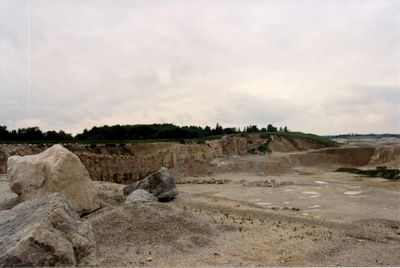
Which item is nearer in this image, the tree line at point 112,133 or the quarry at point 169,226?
the quarry at point 169,226

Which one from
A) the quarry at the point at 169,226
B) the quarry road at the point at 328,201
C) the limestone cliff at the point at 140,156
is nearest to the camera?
the quarry at the point at 169,226

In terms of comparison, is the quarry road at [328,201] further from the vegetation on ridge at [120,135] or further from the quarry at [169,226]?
the vegetation on ridge at [120,135]

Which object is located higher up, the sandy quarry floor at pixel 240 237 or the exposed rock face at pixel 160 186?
the exposed rock face at pixel 160 186

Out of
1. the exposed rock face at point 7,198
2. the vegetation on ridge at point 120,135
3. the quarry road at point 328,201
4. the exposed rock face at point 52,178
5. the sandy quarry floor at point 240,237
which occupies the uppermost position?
the vegetation on ridge at point 120,135

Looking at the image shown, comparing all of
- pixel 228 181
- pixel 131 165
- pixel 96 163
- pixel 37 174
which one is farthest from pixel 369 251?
pixel 131 165

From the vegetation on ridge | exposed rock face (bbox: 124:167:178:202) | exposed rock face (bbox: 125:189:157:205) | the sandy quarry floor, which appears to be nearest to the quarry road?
the sandy quarry floor

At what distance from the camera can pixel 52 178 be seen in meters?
14.4

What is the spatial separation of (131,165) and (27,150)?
11080 millimetres

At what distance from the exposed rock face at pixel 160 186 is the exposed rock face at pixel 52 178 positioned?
19.6 feet

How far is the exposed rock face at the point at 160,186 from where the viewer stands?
21031 mm

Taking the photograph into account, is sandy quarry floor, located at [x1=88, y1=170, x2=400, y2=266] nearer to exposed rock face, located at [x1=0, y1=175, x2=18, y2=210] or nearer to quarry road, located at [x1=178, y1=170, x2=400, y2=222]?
quarry road, located at [x1=178, y1=170, x2=400, y2=222]

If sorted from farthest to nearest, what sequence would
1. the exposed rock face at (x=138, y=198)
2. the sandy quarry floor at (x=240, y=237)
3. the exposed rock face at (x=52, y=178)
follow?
the exposed rock face at (x=138, y=198) → the exposed rock face at (x=52, y=178) → the sandy quarry floor at (x=240, y=237)

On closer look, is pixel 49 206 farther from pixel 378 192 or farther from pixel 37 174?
pixel 378 192

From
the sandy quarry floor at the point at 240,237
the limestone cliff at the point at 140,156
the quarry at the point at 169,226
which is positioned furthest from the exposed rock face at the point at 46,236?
the limestone cliff at the point at 140,156
